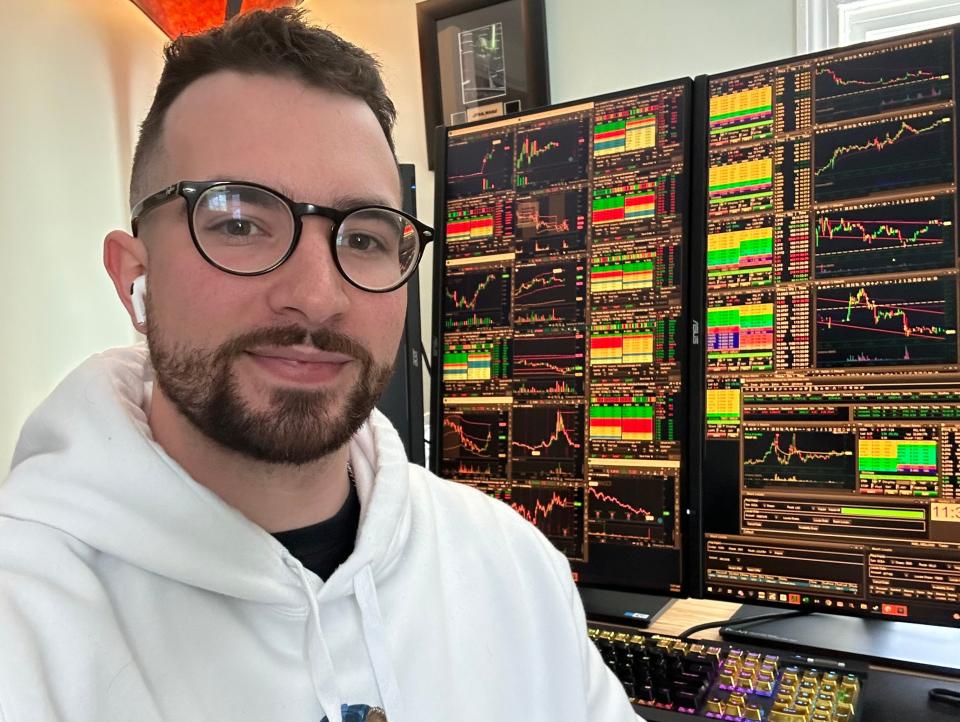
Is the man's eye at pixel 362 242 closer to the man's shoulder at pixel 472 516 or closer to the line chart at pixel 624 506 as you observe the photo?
the man's shoulder at pixel 472 516

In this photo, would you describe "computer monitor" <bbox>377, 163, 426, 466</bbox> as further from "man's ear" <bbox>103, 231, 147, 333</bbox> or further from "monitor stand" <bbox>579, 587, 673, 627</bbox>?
"man's ear" <bbox>103, 231, 147, 333</bbox>

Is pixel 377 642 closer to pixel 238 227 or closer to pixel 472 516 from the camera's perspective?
pixel 472 516

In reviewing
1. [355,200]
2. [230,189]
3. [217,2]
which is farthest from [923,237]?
[217,2]

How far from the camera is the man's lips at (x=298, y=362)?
0.68 meters

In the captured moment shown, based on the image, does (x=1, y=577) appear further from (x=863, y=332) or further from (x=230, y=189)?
(x=863, y=332)

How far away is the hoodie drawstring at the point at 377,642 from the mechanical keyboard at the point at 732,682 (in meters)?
0.35

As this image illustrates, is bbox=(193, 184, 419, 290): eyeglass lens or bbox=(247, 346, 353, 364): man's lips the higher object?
bbox=(193, 184, 419, 290): eyeglass lens

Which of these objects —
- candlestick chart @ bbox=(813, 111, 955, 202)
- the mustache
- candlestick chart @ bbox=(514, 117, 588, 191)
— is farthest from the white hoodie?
candlestick chart @ bbox=(813, 111, 955, 202)

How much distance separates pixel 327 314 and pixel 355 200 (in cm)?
14

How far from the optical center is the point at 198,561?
634 mm

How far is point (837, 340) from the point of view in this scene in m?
1.02

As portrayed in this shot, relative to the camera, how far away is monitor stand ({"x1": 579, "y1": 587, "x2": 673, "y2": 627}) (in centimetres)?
112

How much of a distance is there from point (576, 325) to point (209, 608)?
30.3 inches

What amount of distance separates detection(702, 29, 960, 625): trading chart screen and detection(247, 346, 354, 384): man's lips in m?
0.65
